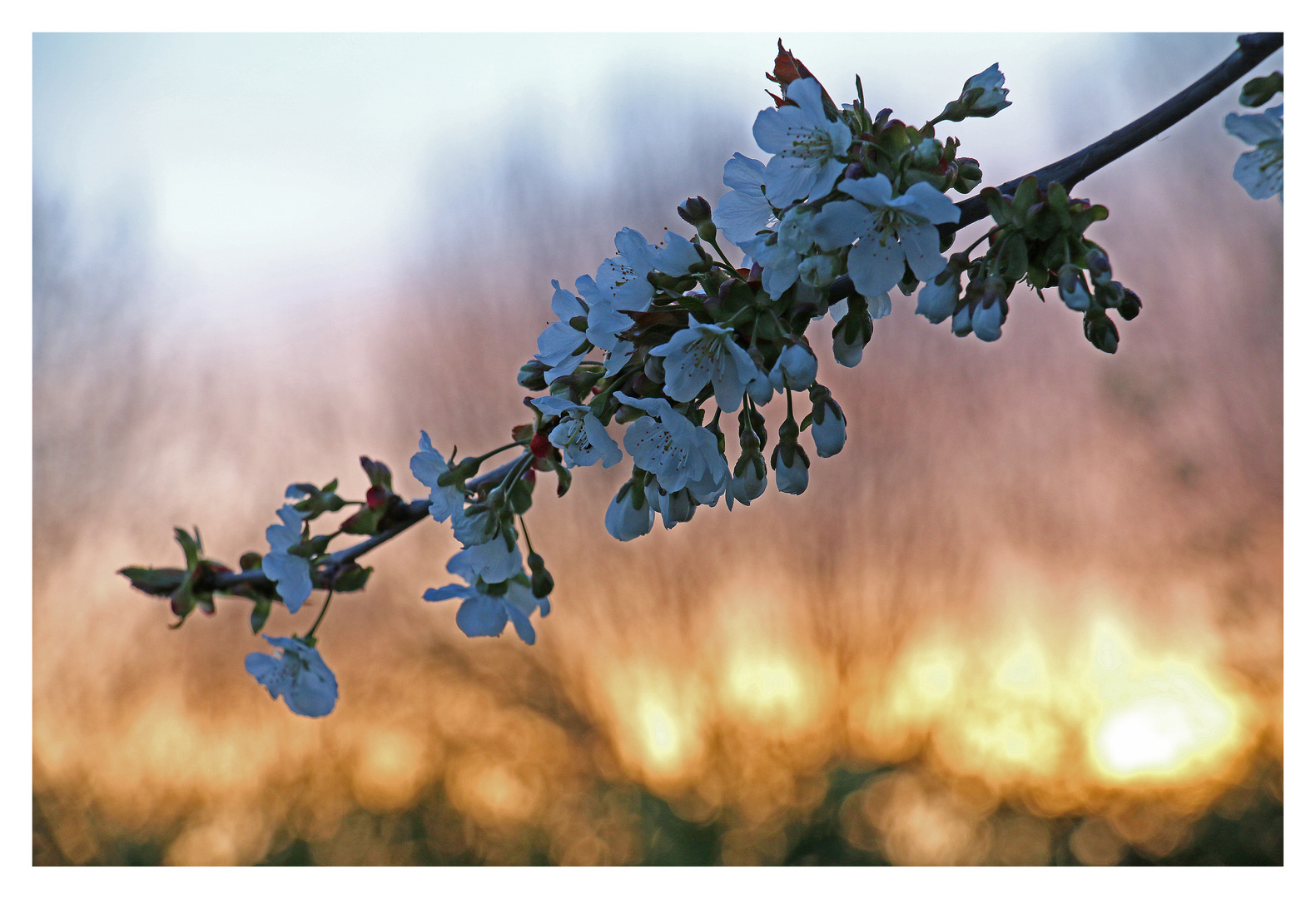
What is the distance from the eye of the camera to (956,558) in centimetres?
218

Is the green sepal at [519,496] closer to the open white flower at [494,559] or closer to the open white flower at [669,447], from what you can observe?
the open white flower at [494,559]

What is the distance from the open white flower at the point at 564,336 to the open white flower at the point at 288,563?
0.33 metres

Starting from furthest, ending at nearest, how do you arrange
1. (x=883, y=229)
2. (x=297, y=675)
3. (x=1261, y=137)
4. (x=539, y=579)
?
(x=297, y=675) → (x=539, y=579) → (x=1261, y=137) → (x=883, y=229)

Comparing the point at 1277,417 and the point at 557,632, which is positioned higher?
the point at 1277,417

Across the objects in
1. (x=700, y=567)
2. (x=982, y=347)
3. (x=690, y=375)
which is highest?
(x=982, y=347)

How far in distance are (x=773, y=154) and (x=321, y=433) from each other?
5.93 ft

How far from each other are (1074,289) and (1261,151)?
10.1 inches

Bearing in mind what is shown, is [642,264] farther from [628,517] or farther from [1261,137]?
[1261,137]

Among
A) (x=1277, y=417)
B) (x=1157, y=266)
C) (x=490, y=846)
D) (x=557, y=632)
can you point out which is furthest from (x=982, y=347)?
(x=490, y=846)

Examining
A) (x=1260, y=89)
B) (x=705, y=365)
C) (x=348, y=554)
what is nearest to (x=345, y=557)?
(x=348, y=554)

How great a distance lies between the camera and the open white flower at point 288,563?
0.77m

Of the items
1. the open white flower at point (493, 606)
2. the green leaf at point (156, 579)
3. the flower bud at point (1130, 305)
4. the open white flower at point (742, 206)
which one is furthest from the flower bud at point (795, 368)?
the green leaf at point (156, 579)

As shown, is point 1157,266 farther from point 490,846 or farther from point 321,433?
point 490,846

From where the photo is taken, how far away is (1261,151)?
65 cm
